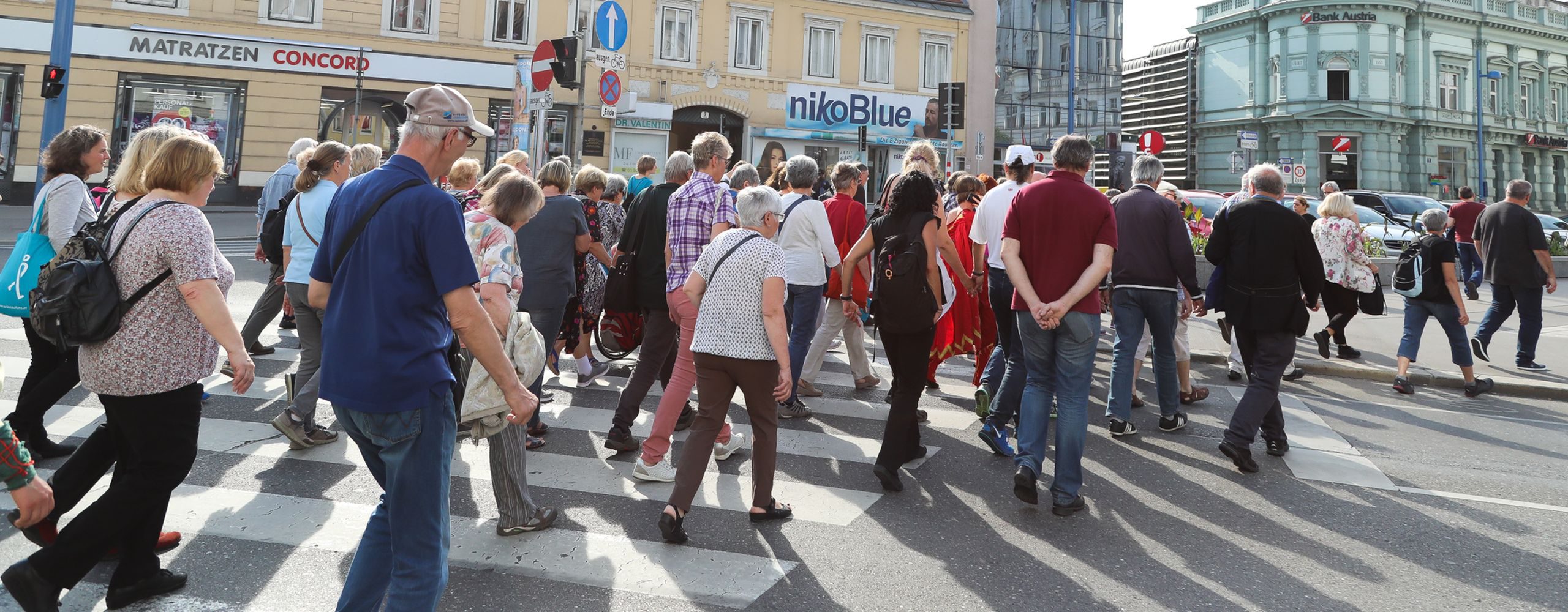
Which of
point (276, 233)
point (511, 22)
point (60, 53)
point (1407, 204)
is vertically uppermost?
point (511, 22)

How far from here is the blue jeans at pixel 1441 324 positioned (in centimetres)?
866

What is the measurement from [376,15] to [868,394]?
2126cm

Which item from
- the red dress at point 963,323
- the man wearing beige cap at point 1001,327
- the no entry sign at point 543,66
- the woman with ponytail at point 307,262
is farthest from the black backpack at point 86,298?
the no entry sign at point 543,66

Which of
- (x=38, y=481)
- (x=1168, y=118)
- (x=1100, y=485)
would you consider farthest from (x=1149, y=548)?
(x=1168, y=118)

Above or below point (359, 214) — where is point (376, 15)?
above

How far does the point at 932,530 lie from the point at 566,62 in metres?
10.1

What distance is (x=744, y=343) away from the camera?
14.8 ft

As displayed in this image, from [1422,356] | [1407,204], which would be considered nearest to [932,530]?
[1422,356]

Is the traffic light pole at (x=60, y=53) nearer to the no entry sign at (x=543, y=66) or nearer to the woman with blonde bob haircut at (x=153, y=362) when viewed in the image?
the no entry sign at (x=543, y=66)

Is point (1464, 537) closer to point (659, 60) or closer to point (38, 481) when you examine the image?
point (38, 481)

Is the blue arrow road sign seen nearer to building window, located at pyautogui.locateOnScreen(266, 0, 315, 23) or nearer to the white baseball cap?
the white baseball cap

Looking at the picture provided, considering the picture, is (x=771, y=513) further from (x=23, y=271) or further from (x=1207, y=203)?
(x=1207, y=203)

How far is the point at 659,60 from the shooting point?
90.7ft

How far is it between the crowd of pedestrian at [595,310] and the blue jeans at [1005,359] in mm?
19
